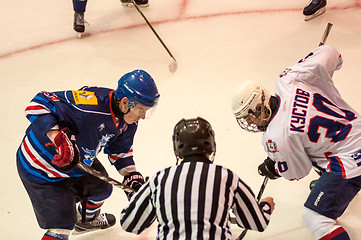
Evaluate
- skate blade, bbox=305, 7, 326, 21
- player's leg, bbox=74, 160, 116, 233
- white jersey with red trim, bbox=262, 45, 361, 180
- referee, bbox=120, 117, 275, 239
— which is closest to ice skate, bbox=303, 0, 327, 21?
skate blade, bbox=305, 7, 326, 21

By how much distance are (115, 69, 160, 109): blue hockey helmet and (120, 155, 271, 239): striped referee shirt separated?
587 millimetres

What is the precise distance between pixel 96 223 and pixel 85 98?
95 centimetres

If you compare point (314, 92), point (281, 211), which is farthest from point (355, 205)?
point (314, 92)

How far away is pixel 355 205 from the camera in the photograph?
2910 millimetres

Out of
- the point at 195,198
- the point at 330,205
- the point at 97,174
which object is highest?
the point at 195,198

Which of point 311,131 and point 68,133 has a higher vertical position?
point 311,131

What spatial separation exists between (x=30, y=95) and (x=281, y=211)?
7.61 ft

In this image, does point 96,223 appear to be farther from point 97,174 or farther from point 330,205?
point 330,205

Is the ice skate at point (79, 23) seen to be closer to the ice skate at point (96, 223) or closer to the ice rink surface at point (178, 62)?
the ice rink surface at point (178, 62)

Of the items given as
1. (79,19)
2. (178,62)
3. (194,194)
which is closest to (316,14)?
(178,62)

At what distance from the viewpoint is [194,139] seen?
5.97ft

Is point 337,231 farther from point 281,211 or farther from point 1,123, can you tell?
point 1,123

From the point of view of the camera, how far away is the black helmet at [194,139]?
1821mm

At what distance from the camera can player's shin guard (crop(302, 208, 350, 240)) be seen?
7.75 feet
